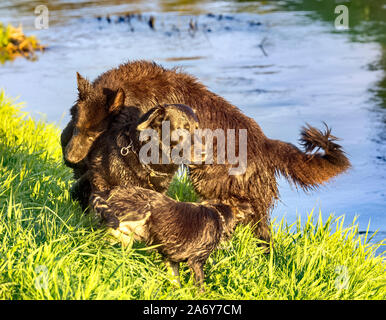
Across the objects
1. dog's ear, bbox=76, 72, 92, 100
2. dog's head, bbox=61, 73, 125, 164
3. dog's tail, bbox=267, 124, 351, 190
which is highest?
dog's ear, bbox=76, 72, 92, 100

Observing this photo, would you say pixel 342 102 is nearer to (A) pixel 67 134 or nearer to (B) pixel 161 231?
(A) pixel 67 134

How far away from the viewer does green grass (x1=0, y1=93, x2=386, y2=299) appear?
4.33m

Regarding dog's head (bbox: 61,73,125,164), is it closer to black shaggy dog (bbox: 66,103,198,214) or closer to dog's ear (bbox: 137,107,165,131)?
black shaggy dog (bbox: 66,103,198,214)

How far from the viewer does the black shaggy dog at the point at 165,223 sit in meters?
4.64

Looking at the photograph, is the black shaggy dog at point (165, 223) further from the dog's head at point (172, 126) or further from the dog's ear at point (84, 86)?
the dog's ear at point (84, 86)

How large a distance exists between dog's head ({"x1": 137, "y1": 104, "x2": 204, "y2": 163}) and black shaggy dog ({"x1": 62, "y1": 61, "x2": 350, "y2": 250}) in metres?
0.45

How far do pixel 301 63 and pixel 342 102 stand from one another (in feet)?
8.34

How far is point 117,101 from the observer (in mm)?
5312

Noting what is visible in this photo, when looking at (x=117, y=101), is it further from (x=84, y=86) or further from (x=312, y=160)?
(x=312, y=160)

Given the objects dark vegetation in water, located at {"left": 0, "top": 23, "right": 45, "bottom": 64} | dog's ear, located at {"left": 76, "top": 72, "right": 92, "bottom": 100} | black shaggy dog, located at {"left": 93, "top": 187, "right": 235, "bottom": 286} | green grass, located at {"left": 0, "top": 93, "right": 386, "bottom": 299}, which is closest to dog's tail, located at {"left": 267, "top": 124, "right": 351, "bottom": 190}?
green grass, located at {"left": 0, "top": 93, "right": 386, "bottom": 299}

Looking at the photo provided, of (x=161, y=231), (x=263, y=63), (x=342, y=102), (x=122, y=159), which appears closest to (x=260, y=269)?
(x=161, y=231)

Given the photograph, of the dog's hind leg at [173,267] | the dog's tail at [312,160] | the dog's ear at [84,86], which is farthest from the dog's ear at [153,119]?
the dog's tail at [312,160]

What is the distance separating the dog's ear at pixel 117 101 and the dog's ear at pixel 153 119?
19.0 inches

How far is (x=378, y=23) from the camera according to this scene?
1541cm
